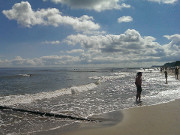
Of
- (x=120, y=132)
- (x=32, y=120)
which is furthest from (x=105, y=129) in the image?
(x=32, y=120)

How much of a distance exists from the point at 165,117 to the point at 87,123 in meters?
3.54

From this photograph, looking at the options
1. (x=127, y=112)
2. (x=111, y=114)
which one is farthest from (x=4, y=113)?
(x=127, y=112)

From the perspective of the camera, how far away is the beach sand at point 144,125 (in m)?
6.45

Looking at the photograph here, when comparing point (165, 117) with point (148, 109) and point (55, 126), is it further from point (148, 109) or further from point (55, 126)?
point (55, 126)

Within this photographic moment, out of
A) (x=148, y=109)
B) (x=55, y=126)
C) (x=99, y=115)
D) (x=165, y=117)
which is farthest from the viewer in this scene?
(x=148, y=109)

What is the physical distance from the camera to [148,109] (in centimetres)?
→ 993

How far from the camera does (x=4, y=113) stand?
1025 cm

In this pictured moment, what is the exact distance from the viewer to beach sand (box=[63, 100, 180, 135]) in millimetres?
6450

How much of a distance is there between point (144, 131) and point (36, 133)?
13.1ft

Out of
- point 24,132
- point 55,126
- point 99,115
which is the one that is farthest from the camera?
point 99,115

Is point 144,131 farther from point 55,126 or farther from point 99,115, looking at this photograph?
point 55,126

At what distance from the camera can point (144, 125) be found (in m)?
7.16

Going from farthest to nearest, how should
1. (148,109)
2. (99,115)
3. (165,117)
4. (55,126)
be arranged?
(148,109), (99,115), (165,117), (55,126)

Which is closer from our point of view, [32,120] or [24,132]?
[24,132]
